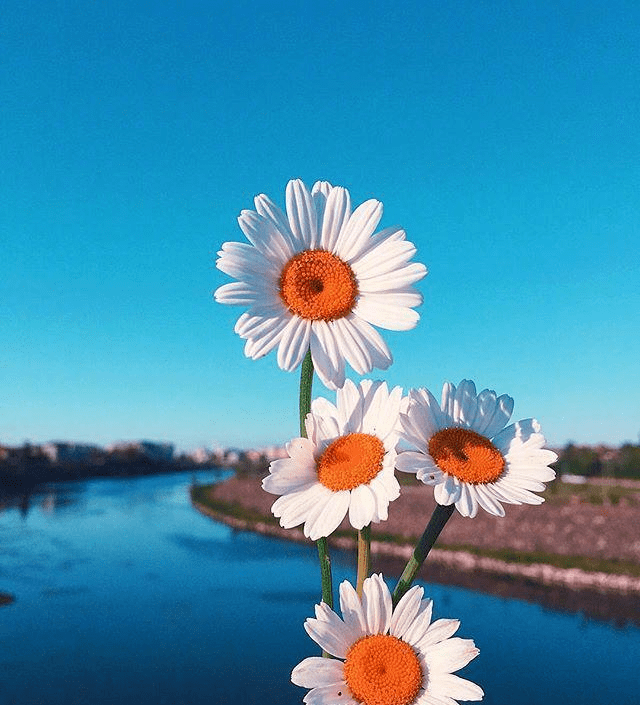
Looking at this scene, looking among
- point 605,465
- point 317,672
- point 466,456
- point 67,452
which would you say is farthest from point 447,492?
point 67,452

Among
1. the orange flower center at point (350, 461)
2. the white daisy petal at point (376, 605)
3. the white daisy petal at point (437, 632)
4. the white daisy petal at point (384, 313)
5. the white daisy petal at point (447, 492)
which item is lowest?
the white daisy petal at point (437, 632)

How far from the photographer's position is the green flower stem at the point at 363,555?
1.00 meters

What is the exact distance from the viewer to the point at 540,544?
27.0 metres

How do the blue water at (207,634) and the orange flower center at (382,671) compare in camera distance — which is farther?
the blue water at (207,634)

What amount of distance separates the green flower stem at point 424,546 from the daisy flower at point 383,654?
5 cm

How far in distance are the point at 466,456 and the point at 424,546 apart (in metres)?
0.16

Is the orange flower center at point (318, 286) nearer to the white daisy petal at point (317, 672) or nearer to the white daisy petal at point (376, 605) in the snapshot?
the white daisy petal at point (376, 605)

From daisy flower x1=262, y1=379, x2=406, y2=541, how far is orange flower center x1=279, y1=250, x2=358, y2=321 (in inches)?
5.9

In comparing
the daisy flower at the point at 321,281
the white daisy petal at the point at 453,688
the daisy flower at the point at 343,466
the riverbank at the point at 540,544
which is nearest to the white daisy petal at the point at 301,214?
the daisy flower at the point at 321,281

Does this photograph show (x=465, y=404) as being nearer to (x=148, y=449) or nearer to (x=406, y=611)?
(x=406, y=611)

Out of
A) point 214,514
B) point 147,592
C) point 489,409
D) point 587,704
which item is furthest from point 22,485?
A: point 489,409

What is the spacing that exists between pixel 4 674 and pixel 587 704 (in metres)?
14.2

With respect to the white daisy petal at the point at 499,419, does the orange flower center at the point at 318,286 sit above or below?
above

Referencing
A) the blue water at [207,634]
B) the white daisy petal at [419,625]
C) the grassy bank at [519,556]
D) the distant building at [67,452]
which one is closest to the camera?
the white daisy petal at [419,625]
